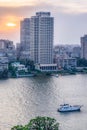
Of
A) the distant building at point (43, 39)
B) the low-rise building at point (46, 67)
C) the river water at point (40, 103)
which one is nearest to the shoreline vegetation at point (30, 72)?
the low-rise building at point (46, 67)

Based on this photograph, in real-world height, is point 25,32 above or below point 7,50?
above

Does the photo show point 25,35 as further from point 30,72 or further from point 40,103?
point 40,103

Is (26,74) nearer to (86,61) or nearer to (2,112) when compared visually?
(86,61)

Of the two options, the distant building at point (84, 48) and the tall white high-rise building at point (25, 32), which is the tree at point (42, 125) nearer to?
the tall white high-rise building at point (25, 32)

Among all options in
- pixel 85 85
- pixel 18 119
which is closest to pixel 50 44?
pixel 85 85

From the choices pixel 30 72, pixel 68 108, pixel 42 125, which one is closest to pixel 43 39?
pixel 30 72

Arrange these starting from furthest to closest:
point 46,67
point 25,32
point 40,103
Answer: point 25,32 < point 46,67 < point 40,103
